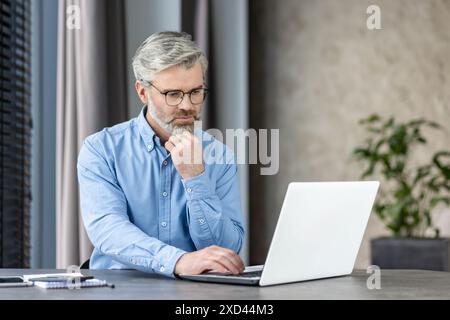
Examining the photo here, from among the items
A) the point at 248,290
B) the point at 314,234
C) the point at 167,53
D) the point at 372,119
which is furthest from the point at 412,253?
the point at 248,290

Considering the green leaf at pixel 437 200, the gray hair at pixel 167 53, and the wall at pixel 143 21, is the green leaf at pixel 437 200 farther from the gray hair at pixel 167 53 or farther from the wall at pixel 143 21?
the gray hair at pixel 167 53

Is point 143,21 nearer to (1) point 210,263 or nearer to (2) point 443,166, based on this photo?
(2) point 443,166

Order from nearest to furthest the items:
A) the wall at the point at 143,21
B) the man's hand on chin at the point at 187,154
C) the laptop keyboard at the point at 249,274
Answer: the laptop keyboard at the point at 249,274
the man's hand on chin at the point at 187,154
the wall at the point at 143,21

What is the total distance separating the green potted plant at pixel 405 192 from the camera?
13.2 ft

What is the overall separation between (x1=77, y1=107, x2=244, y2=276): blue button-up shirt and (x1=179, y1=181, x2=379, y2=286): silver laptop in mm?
296

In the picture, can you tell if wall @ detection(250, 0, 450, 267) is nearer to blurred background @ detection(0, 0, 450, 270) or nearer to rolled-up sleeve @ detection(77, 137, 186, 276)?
blurred background @ detection(0, 0, 450, 270)

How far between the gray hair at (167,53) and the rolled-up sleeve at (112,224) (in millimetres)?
258

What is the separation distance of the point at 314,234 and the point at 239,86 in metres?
2.77

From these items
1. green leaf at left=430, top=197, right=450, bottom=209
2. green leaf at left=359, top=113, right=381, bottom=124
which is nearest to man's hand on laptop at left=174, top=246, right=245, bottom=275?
green leaf at left=430, top=197, right=450, bottom=209

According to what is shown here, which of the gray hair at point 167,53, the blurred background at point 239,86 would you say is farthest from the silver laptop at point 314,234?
the blurred background at point 239,86

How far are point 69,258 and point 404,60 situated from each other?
2518 mm

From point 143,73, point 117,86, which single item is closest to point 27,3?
point 117,86

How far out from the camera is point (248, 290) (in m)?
1.40

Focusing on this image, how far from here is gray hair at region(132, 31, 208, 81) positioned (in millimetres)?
1994
